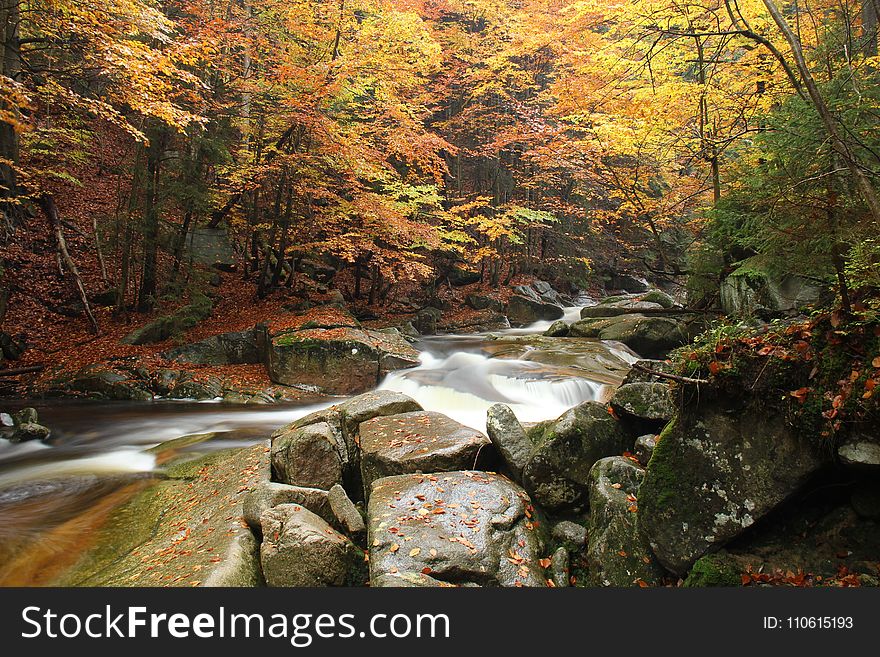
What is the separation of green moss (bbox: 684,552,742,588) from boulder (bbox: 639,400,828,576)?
7 centimetres

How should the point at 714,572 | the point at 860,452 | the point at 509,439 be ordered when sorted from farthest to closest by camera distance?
1. the point at 509,439
2. the point at 714,572
3. the point at 860,452

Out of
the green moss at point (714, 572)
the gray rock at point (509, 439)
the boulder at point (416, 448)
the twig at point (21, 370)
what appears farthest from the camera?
the twig at point (21, 370)

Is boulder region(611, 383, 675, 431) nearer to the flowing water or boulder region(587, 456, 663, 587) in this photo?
boulder region(587, 456, 663, 587)

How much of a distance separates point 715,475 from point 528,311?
623 inches

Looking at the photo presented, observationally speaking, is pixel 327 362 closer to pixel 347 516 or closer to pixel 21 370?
pixel 21 370

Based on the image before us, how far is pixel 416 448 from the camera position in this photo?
5086mm

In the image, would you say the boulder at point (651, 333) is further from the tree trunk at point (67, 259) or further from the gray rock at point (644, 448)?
the tree trunk at point (67, 259)

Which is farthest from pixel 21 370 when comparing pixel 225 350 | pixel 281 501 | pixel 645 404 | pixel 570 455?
pixel 645 404

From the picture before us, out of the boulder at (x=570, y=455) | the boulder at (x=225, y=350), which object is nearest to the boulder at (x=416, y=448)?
the boulder at (x=570, y=455)

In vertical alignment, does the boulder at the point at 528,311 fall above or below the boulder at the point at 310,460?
above

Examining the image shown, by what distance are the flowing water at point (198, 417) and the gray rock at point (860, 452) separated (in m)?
5.18

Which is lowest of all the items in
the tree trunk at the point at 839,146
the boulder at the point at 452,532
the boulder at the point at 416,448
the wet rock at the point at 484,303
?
the boulder at the point at 452,532

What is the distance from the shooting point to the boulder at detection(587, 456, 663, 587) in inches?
134

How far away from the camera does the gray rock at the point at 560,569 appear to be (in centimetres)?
359
